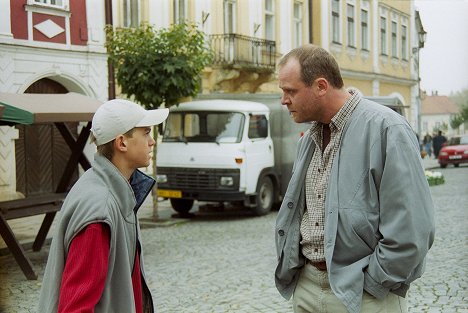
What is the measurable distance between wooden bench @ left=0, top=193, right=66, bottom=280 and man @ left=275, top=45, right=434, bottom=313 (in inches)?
231

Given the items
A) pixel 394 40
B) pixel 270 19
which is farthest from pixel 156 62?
pixel 394 40

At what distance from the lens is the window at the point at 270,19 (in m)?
26.2

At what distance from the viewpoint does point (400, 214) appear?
265 cm

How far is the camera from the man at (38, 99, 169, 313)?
2.43m

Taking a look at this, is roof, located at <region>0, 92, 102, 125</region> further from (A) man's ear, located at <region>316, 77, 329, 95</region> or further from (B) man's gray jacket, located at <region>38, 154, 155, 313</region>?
(A) man's ear, located at <region>316, 77, 329, 95</region>

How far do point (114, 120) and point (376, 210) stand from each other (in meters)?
1.03

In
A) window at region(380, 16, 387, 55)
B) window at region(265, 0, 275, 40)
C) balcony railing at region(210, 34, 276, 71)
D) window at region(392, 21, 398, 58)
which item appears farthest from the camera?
window at region(392, 21, 398, 58)

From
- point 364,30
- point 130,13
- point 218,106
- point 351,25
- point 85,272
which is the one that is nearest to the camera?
point 85,272

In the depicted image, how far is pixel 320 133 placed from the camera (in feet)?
9.97

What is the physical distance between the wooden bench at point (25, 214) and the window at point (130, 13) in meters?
10.4

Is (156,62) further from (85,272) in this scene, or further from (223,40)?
(85,272)

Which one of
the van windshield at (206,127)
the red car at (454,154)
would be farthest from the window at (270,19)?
the van windshield at (206,127)

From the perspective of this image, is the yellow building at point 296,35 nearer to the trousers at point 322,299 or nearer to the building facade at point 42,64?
the building facade at point 42,64

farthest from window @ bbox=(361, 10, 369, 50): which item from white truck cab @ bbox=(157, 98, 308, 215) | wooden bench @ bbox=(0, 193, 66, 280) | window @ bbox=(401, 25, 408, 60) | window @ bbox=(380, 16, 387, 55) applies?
wooden bench @ bbox=(0, 193, 66, 280)
